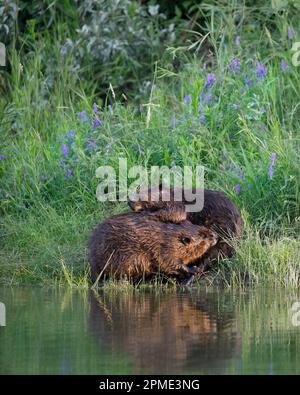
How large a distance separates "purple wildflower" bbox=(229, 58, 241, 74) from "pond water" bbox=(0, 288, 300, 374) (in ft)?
8.23

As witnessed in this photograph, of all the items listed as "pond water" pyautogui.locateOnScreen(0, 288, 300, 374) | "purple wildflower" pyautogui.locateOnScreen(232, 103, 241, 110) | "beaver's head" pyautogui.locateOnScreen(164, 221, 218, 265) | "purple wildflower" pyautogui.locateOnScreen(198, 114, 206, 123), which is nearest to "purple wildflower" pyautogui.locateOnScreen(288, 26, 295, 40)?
"purple wildflower" pyautogui.locateOnScreen(232, 103, 241, 110)

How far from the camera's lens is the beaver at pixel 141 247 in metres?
6.92

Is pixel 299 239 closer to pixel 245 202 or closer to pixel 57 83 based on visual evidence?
pixel 245 202

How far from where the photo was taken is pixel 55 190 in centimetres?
832

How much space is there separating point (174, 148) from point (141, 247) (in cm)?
153

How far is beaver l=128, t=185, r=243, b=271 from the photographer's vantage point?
23.3ft

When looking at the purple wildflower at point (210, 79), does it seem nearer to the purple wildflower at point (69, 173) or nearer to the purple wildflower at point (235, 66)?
the purple wildflower at point (235, 66)

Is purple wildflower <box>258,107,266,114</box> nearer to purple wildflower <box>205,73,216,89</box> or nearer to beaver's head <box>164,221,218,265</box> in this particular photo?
purple wildflower <box>205,73,216,89</box>

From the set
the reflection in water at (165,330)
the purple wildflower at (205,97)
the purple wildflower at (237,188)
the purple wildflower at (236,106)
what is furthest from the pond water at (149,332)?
the purple wildflower at (205,97)

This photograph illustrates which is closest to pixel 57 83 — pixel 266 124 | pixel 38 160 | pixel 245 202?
pixel 38 160

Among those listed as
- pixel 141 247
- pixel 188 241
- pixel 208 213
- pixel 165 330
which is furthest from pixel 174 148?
pixel 165 330

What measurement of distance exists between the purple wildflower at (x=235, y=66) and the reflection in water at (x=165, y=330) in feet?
8.86

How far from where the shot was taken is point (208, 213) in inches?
286

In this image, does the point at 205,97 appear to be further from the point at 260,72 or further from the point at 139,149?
the point at 139,149
